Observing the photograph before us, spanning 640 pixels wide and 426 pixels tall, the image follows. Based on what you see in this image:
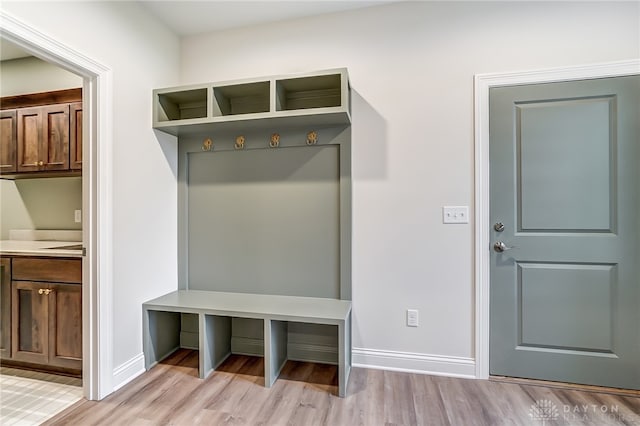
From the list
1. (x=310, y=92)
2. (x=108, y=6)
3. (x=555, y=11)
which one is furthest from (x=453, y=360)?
(x=108, y=6)

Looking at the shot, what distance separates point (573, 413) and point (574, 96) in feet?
6.26

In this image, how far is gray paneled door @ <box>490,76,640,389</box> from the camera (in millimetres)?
1910

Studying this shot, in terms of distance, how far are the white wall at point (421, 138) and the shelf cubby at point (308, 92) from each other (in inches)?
6.9

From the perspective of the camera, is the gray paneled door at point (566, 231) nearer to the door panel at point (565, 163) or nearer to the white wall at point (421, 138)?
the door panel at point (565, 163)

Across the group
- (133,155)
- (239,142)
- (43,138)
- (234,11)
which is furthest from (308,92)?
(43,138)

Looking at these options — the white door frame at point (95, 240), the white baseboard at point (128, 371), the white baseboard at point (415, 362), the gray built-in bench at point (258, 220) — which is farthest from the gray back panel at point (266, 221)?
the white door frame at point (95, 240)

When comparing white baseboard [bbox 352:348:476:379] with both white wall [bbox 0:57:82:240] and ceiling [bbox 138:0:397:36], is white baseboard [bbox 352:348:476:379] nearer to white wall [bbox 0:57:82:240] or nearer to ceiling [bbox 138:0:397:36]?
ceiling [bbox 138:0:397:36]

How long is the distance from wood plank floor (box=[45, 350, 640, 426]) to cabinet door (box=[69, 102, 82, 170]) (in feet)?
5.42

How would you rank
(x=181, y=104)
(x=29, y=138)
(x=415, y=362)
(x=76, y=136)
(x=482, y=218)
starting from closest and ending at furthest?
(x=482, y=218), (x=415, y=362), (x=76, y=136), (x=29, y=138), (x=181, y=104)

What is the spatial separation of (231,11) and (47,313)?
2.53 meters

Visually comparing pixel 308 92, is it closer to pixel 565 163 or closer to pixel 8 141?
pixel 565 163

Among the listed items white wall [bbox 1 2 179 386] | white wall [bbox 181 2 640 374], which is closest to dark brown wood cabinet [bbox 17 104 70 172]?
white wall [bbox 1 2 179 386]

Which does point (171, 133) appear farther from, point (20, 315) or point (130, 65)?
point (20, 315)

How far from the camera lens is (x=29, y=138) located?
2412 millimetres
